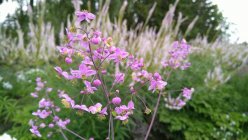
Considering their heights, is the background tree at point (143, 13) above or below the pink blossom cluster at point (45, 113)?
below

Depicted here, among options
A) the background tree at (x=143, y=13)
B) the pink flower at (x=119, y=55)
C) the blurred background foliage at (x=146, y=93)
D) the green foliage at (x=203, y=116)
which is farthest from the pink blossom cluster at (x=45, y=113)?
the background tree at (x=143, y=13)

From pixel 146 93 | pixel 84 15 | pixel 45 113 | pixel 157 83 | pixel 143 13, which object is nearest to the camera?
pixel 84 15

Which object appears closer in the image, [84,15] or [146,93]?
Result: [84,15]

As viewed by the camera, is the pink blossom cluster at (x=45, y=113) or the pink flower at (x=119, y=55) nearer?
the pink flower at (x=119, y=55)

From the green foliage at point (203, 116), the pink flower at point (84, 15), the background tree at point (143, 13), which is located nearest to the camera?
the pink flower at point (84, 15)

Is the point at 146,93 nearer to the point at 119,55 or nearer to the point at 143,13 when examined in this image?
the point at 119,55

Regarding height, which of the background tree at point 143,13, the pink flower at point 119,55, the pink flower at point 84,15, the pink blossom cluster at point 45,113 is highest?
the pink flower at point 84,15

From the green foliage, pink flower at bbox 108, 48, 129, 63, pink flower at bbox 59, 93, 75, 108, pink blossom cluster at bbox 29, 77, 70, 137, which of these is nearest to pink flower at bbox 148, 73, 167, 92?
pink flower at bbox 108, 48, 129, 63

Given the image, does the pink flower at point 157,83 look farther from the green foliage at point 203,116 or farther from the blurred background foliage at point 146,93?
the green foliage at point 203,116

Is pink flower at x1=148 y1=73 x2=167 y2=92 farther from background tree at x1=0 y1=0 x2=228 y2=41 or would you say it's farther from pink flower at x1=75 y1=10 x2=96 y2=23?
background tree at x1=0 y1=0 x2=228 y2=41

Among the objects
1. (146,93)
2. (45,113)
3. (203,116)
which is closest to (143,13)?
(203,116)

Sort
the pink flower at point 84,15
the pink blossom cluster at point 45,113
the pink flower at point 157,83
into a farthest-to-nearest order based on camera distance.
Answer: the pink blossom cluster at point 45,113, the pink flower at point 157,83, the pink flower at point 84,15

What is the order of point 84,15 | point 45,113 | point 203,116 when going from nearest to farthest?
point 84,15, point 45,113, point 203,116

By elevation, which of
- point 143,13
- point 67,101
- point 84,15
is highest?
point 84,15
